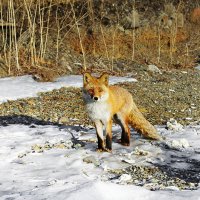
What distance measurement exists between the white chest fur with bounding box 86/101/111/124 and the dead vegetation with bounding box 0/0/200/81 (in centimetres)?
886

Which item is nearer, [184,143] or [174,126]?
[184,143]

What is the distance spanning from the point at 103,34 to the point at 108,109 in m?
13.4

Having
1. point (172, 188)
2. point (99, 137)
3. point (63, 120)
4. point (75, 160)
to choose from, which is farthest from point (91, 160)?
point (63, 120)

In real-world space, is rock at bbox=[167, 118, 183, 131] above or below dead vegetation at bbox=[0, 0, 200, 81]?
below

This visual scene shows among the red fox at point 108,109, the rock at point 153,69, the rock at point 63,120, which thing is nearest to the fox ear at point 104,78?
the red fox at point 108,109

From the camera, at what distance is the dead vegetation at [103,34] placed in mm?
16609

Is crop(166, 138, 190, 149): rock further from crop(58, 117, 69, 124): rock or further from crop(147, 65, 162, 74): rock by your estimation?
crop(147, 65, 162, 74): rock

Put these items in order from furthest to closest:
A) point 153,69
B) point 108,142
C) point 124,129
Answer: point 153,69 → point 124,129 → point 108,142

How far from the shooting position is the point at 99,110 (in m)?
6.68

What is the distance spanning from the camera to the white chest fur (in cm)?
666

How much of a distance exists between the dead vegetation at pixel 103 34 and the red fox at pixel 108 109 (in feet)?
27.3

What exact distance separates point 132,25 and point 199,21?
4513 mm

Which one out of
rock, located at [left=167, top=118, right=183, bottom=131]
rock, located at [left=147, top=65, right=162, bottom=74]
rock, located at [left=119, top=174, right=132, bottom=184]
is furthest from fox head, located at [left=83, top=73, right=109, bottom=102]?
rock, located at [left=147, top=65, right=162, bottom=74]

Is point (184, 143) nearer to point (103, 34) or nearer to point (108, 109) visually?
point (108, 109)
